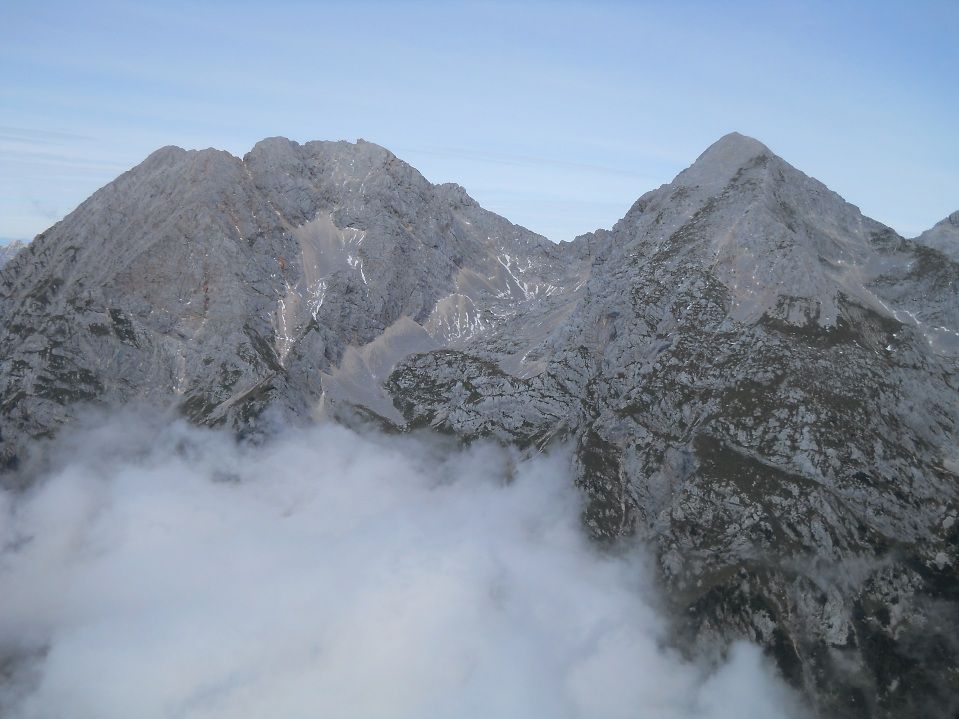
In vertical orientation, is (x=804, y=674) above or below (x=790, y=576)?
below

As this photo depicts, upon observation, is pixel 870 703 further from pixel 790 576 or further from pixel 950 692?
pixel 790 576

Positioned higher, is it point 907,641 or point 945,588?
point 945,588

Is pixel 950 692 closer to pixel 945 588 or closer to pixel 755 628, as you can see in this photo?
pixel 945 588

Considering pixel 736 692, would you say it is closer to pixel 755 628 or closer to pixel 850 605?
pixel 755 628

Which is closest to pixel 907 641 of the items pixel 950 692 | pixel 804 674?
pixel 950 692

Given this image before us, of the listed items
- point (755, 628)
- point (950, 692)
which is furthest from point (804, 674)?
point (950, 692)

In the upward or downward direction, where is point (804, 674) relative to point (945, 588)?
downward

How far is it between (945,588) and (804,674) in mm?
42549

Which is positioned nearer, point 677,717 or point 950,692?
point 950,692

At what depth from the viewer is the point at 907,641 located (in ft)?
630

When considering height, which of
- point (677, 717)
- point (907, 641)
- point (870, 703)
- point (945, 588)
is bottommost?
point (677, 717)

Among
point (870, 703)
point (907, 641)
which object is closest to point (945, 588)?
point (907, 641)

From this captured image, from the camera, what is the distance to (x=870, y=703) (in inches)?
7377

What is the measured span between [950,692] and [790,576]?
4143 centimetres
